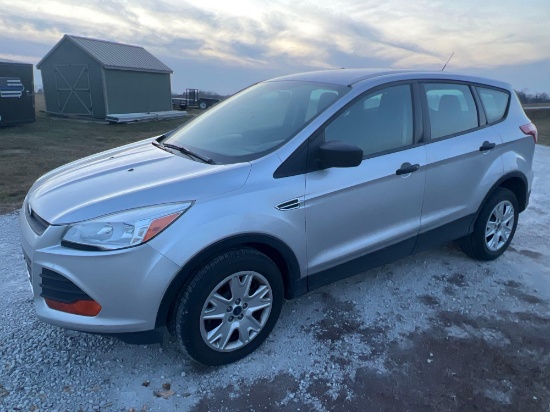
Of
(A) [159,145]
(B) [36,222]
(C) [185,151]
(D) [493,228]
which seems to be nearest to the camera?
(B) [36,222]

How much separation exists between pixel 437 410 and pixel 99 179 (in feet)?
8.08

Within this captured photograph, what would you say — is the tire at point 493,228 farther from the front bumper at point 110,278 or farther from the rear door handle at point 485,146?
the front bumper at point 110,278

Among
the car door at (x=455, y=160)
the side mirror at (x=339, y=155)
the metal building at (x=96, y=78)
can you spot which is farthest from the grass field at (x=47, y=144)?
the car door at (x=455, y=160)

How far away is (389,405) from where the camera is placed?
7.96 feet

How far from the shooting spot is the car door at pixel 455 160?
11.4 ft

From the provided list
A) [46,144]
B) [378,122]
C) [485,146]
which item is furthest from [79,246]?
[46,144]

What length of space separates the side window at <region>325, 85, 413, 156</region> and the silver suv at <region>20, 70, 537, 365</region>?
0.04ft

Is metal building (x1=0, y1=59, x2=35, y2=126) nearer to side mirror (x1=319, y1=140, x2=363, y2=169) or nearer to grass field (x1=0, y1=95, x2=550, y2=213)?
grass field (x1=0, y1=95, x2=550, y2=213)

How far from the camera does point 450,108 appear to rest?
3.68 m

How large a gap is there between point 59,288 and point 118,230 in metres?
0.48

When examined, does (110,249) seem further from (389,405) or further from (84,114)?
(84,114)

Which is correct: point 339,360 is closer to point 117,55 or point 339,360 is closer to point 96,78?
point 96,78

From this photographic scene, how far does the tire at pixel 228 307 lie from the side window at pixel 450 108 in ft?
6.23

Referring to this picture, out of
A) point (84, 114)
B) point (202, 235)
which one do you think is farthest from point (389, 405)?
point (84, 114)
